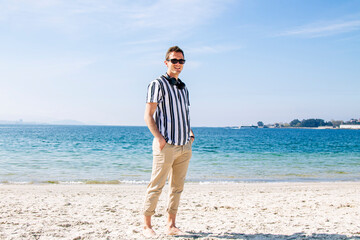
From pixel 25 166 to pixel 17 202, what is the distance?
8492 mm

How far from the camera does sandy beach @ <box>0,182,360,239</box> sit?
4.14 meters

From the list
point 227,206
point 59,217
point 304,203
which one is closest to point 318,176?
point 304,203

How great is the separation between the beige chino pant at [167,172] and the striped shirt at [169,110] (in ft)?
0.39

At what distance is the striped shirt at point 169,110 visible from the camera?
11.7 ft

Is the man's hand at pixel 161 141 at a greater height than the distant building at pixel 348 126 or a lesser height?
lesser

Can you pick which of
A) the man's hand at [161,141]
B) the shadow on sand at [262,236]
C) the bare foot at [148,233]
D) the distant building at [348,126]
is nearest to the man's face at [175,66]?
the man's hand at [161,141]

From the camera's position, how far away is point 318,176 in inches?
509

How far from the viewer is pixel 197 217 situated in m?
5.13

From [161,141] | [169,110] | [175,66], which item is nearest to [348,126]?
[175,66]

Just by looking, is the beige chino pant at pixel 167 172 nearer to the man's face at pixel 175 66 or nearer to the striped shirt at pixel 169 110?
the striped shirt at pixel 169 110

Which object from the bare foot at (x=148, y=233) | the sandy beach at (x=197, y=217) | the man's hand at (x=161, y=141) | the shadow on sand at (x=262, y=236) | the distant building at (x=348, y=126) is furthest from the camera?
the distant building at (x=348, y=126)

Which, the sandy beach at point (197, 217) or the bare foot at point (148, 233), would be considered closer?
the bare foot at point (148, 233)

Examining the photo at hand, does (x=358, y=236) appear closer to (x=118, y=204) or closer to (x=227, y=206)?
(x=227, y=206)

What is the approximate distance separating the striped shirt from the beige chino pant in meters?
0.12
